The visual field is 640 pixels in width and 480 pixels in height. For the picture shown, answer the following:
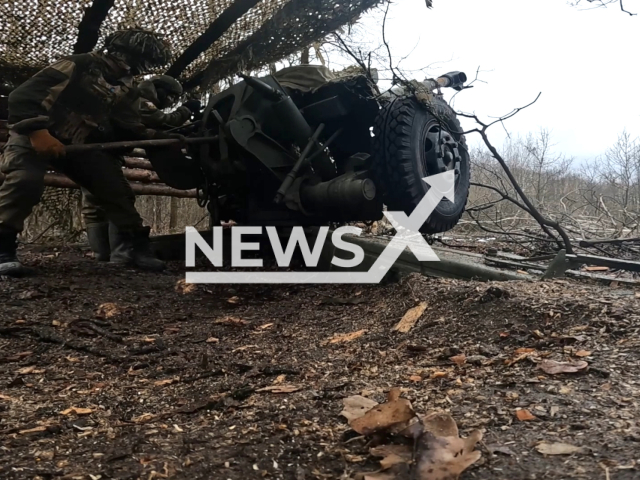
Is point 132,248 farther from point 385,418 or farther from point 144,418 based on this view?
point 385,418

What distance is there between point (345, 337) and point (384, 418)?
1099 millimetres

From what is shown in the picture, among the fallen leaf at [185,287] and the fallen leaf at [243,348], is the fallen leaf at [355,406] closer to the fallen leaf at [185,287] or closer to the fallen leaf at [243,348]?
the fallen leaf at [243,348]

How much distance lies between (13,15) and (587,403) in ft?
13.2

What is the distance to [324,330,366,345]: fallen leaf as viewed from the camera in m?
2.29

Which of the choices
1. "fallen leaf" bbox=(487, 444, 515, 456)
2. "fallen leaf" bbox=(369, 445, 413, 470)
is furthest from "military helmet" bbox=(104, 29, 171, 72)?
"fallen leaf" bbox=(487, 444, 515, 456)

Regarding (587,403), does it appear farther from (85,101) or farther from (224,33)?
(224,33)

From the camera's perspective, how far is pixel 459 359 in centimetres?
173

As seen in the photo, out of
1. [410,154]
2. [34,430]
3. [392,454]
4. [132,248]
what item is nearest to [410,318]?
[410,154]

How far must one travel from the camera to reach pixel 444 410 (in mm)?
1336

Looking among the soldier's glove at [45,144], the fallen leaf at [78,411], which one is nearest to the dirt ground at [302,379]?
the fallen leaf at [78,411]

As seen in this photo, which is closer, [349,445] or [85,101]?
[349,445]

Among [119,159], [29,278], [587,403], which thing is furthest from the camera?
[119,159]

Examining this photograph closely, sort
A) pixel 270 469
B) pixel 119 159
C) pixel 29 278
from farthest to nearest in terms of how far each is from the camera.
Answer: pixel 119 159 → pixel 29 278 → pixel 270 469

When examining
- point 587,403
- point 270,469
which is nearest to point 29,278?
point 270,469
